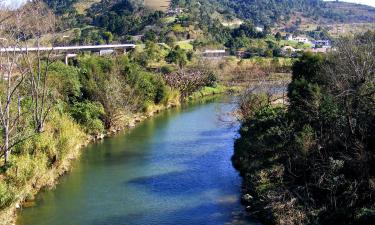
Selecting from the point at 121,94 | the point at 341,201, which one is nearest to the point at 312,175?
the point at 341,201

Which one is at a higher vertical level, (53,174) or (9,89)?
(9,89)

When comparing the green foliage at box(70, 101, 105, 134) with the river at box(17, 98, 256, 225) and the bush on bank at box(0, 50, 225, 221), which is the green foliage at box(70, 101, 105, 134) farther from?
the river at box(17, 98, 256, 225)

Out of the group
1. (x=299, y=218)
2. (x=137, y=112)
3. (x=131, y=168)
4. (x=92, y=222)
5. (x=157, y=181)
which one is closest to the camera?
(x=299, y=218)

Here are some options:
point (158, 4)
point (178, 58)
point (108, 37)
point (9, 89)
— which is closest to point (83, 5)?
point (158, 4)

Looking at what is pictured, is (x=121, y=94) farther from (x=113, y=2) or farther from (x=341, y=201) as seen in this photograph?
(x=113, y=2)

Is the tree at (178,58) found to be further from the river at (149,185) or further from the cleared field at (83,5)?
the cleared field at (83,5)

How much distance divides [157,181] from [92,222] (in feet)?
20.5

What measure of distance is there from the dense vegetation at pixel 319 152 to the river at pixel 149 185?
1.61 metres

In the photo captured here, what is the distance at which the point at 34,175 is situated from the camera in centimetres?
2272

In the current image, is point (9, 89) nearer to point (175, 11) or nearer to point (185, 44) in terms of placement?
point (185, 44)

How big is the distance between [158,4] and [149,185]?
405 feet

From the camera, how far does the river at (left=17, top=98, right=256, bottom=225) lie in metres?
20.3

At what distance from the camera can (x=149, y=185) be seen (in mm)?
24641

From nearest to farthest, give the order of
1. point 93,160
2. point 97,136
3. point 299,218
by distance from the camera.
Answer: point 299,218
point 93,160
point 97,136
